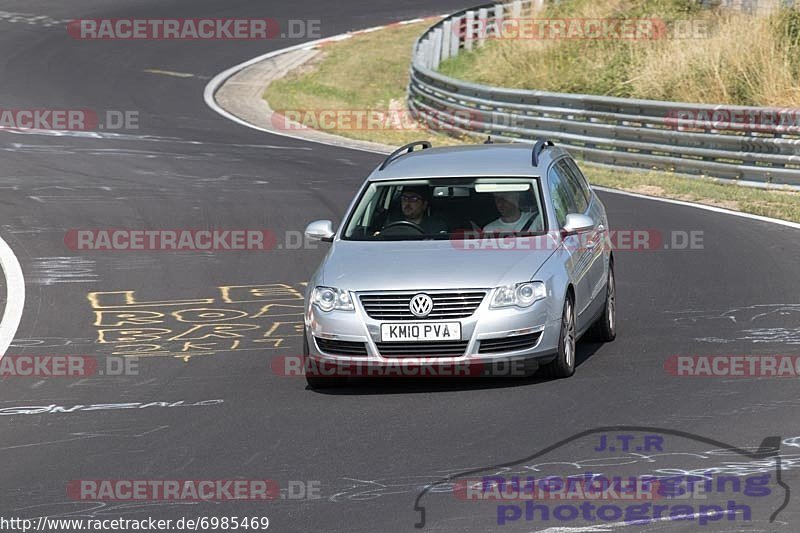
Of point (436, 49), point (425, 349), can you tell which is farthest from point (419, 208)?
point (436, 49)

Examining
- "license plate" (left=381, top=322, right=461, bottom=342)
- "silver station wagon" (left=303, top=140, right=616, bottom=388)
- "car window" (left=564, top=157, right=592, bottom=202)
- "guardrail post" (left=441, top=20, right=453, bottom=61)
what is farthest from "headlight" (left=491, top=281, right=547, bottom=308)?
"guardrail post" (left=441, top=20, right=453, bottom=61)

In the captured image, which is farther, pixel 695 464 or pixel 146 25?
pixel 146 25

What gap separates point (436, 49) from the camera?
3591cm

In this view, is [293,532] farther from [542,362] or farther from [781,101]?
[781,101]

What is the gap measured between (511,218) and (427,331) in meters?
1.62

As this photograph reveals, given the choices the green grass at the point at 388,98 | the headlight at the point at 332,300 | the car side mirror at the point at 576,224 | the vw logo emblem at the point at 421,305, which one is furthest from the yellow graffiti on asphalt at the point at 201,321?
the green grass at the point at 388,98

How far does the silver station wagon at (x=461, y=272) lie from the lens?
9969 millimetres

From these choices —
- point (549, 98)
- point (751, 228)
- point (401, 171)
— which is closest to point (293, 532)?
point (401, 171)

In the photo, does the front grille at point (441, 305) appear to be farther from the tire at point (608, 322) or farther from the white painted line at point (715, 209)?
the white painted line at point (715, 209)

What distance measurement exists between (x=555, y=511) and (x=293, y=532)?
4.16 feet

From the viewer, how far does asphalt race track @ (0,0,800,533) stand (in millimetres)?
7742

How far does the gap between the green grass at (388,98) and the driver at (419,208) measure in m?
8.22

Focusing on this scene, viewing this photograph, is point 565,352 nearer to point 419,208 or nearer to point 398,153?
point 419,208

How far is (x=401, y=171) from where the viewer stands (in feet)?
38.1
